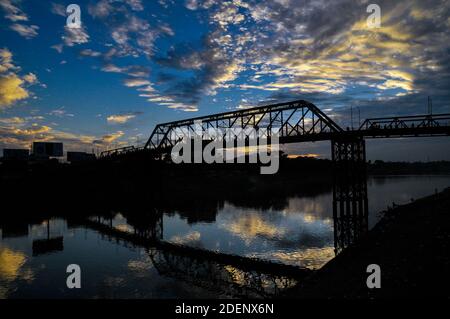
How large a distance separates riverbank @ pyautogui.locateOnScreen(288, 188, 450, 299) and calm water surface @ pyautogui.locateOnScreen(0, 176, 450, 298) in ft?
18.5

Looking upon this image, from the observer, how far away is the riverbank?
15680mm

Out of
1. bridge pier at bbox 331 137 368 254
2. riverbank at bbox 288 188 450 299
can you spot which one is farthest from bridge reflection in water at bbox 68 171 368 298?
riverbank at bbox 288 188 450 299

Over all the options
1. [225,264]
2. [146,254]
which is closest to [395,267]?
[225,264]

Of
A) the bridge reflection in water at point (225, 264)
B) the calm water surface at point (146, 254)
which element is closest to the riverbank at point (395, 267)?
the bridge reflection in water at point (225, 264)

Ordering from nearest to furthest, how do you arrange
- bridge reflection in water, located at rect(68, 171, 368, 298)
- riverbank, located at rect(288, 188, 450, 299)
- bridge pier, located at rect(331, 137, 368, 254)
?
riverbank, located at rect(288, 188, 450, 299)
bridge reflection in water, located at rect(68, 171, 368, 298)
bridge pier, located at rect(331, 137, 368, 254)

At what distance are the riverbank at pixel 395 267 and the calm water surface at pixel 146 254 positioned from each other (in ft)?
18.5

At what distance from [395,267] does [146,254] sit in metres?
24.7

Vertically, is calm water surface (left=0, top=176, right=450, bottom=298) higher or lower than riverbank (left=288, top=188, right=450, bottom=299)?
lower

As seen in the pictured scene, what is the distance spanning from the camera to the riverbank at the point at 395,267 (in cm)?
1568

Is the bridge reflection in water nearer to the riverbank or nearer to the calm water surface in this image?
the calm water surface

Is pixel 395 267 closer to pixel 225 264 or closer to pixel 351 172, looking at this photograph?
pixel 225 264

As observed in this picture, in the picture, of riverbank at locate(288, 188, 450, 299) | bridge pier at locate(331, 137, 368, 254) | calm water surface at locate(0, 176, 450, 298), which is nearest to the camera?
riverbank at locate(288, 188, 450, 299)

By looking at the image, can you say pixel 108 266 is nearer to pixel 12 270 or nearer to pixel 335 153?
pixel 12 270

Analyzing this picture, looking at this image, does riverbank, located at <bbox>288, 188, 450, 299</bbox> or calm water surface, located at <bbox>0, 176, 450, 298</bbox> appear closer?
riverbank, located at <bbox>288, 188, 450, 299</bbox>
